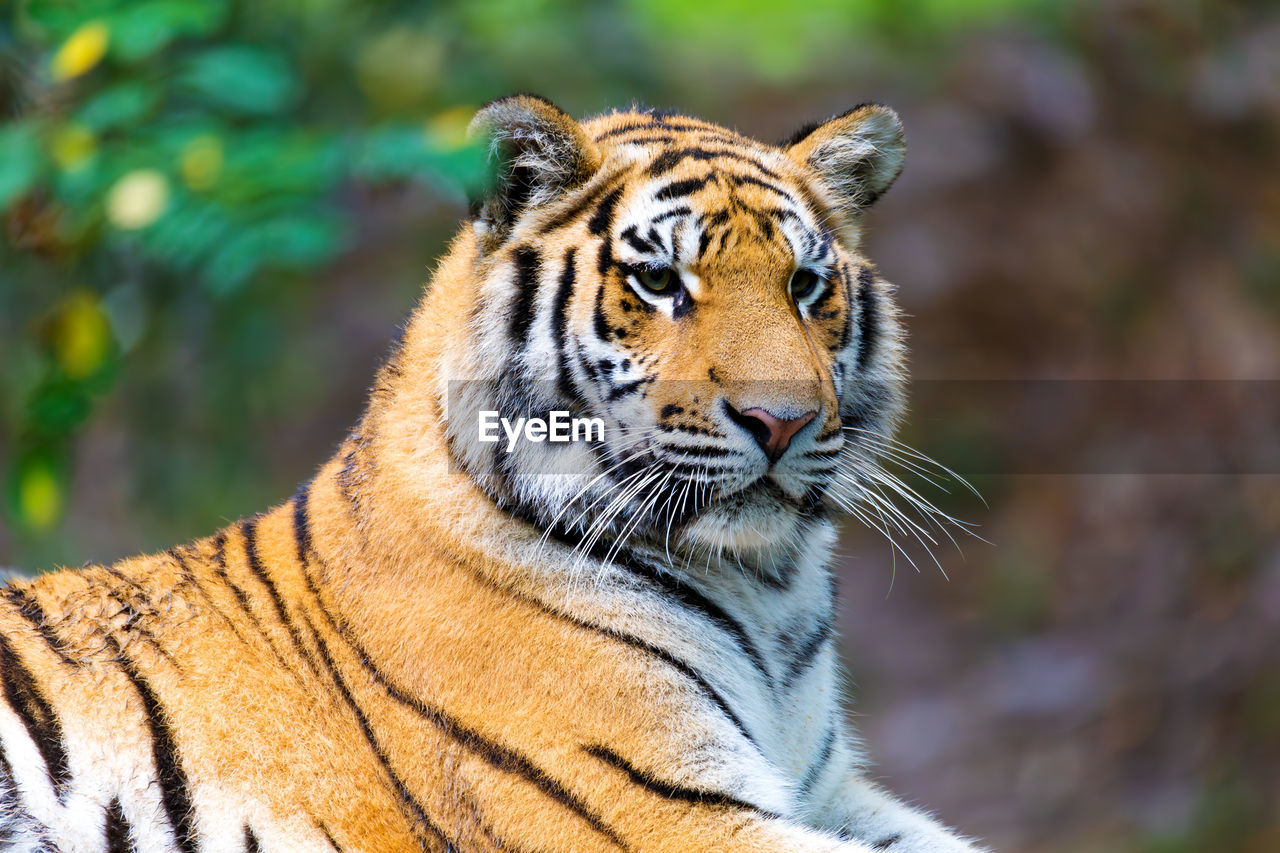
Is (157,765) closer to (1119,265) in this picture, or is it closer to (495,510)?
(495,510)

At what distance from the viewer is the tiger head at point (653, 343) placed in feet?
9.62

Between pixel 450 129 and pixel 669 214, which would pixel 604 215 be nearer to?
pixel 669 214

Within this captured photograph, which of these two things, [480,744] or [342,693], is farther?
[342,693]

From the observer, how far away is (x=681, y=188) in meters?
3.15

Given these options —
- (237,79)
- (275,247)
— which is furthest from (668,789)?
(237,79)

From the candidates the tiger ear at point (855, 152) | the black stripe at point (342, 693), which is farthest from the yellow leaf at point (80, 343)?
the tiger ear at point (855, 152)

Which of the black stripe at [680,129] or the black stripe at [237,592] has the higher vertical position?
the black stripe at [680,129]

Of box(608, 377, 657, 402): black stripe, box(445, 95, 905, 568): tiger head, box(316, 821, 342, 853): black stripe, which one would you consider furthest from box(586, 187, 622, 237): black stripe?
box(316, 821, 342, 853): black stripe

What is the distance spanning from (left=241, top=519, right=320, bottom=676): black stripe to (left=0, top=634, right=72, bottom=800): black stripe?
0.55 metres

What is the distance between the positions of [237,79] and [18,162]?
2.49ft

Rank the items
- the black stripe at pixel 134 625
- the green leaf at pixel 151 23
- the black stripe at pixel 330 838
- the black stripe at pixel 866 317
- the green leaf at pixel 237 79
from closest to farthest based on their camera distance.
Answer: the black stripe at pixel 330 838, the black stripe at pixel 134 625, the black stripe at pixel 866 317, the green leaf at pixel 151 23, the green leaf at pixel 237 79

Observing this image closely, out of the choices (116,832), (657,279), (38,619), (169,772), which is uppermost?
(657,279)

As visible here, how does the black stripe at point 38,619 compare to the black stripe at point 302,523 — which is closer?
the black stripe at point 38,619

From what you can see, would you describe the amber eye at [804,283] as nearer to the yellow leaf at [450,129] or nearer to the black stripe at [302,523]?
the yellow leaf at [450,129]
